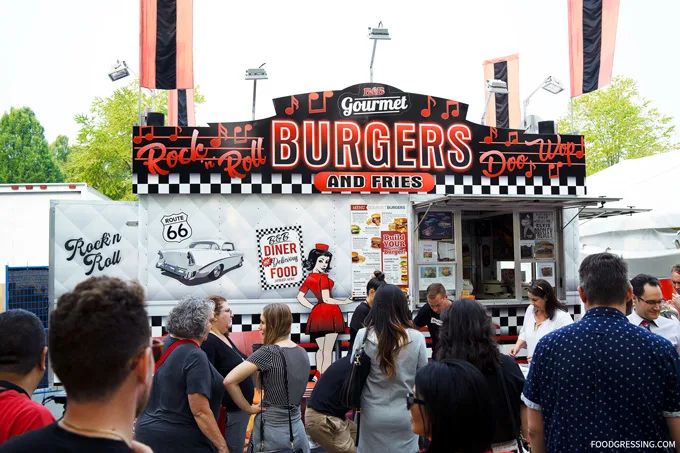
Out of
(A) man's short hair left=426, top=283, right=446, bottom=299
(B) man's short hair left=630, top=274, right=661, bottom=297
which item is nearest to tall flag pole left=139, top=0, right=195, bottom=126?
(A) man's short hair left=426, top=283, right=446, bottom=299

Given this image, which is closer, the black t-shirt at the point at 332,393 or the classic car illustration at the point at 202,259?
the black t-shirt at the point at 332,393

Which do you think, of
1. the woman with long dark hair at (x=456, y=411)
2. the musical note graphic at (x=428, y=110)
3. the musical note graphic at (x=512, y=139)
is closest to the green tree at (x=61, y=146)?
the musical note graphic at (x=428, y=110)

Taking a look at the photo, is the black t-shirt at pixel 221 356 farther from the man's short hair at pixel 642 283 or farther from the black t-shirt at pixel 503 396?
the man's short hair at pixel 642 283

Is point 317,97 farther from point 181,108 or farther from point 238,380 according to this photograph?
point 181,108

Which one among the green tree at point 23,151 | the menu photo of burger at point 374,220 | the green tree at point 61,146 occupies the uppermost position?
the green tree at point 61,146

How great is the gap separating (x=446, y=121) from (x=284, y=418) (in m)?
6.14

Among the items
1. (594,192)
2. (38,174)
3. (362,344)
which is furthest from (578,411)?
(38,174)

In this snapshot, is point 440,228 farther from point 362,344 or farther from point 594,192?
point 594,192

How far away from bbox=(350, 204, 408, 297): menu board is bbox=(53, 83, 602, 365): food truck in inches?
0.7

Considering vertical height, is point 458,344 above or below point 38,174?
below

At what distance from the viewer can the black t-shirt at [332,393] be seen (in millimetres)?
3727

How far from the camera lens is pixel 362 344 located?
3.77m

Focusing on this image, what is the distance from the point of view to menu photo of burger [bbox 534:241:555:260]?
923 centimetres

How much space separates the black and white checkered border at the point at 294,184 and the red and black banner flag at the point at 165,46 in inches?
74.0
